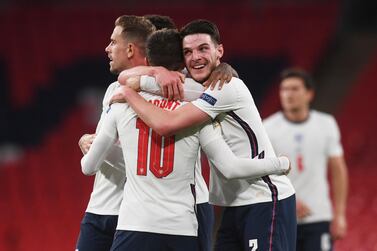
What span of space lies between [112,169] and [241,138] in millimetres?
786

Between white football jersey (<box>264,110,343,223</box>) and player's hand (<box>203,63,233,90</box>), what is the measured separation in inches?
90.4

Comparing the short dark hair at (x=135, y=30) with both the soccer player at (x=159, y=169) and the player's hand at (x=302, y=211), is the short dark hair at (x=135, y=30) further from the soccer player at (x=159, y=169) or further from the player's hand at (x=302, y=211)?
the player's hand at (x=302, y=211)

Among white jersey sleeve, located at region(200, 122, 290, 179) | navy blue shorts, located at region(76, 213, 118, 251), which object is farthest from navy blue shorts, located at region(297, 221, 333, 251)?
white jersey sleeve, located at region(200, 122, 290, 179)

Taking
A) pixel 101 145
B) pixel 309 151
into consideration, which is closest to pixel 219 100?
pixel 101 145

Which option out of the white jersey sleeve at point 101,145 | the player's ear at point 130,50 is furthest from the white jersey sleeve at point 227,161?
the player's ear at point 130,50

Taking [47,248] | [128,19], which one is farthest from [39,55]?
[128,19]

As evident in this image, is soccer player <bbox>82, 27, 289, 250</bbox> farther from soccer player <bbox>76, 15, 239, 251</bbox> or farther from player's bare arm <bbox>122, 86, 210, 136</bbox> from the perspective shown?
soccer player <bbox>76, 15, 239, 251</bbox>

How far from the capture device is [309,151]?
6.54 metres

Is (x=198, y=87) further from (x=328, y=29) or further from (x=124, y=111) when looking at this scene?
(x=328, y=29)

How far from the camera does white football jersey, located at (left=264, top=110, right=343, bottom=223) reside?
641cm

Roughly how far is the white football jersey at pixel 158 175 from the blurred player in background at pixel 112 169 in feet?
1.16

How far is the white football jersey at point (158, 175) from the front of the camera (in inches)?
159

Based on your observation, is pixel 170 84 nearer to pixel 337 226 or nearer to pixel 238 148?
pixel 238 148

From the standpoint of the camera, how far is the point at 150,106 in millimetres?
4102
